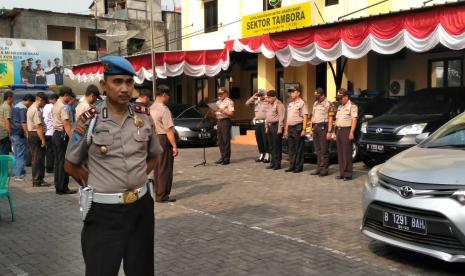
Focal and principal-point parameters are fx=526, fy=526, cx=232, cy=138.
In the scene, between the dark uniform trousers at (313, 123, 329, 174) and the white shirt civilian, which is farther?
the dark uniform trousers at (313, 123, 329, 174)

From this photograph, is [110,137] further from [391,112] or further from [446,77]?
→ [446,77]

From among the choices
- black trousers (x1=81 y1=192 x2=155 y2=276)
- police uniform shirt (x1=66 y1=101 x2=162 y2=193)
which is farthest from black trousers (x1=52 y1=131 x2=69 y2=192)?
black trousers (x1=81 y1=192 x2=155 y2=276)

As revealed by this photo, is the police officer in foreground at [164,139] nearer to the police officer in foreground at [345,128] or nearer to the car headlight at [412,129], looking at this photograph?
the police officer in foreground at [345,128]

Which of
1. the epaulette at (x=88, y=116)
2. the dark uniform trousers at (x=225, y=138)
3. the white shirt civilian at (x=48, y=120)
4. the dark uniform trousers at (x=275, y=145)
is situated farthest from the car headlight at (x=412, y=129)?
the epaulette at (x=88, y=116)

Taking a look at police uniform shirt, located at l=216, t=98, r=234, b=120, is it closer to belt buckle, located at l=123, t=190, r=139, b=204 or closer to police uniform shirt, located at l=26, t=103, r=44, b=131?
police uniform shirt, located at l=26, t=103, r=44, b=131

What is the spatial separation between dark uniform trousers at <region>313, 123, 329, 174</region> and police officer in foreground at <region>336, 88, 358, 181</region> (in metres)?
0.54

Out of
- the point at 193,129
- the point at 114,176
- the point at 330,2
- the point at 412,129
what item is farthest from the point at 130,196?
the point at 330,2

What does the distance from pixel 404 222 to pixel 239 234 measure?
2220 millimetres

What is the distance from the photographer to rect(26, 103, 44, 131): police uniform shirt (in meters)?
10.0

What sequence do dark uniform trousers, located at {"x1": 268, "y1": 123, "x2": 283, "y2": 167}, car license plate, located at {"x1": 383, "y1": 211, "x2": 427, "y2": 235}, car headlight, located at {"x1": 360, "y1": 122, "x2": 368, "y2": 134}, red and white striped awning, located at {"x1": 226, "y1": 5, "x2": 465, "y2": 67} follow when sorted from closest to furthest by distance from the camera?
1. car license plate, located at {"x1": 383, "y1": 211, "x2": 427, "y2": 235}
2. red and white striped awning, located at {"x1": 226, "y1": 5, "x2": 465, "y2": 67}
3. car headlight, located at {"x1": 360, "y1": 122, "x2": 368, "y2": 134}
4. dark uniform trousers, located at {"x1": 268, "y1": 123, "x2": 283, "y2": 167}

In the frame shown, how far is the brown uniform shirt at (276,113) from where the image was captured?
480 inches

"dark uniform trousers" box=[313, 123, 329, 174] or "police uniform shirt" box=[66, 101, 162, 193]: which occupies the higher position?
"police uniform shirt" box=[66, 101, 162, 193]

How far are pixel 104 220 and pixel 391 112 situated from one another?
9789 mm

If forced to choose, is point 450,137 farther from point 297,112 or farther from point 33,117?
point 33,117
